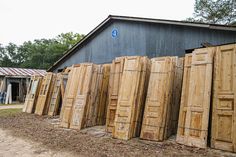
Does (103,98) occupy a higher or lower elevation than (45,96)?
higher

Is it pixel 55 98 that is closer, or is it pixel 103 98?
pixel 103 98

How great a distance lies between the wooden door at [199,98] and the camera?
226 inches

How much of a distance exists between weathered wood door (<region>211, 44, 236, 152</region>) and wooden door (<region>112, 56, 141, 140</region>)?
217 centimetres

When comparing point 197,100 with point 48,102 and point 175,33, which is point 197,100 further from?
point 48,102

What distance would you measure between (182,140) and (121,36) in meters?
8.21

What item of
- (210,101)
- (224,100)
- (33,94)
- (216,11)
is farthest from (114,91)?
(216,11)

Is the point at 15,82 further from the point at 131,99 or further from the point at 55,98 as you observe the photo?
the point at 131,99

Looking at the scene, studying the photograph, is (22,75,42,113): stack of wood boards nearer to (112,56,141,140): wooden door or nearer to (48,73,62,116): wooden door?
(48,73,62,116): wooden door

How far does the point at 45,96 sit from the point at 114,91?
5355 mm

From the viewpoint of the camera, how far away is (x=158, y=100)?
6594 millimetres

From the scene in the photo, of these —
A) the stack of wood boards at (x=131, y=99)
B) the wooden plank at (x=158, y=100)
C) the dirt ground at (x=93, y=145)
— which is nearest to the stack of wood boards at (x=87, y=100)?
the dirt ground at (x=93, y=145)

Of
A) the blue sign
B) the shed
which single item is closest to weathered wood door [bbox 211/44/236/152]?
the blue sign

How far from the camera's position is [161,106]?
21.4ft

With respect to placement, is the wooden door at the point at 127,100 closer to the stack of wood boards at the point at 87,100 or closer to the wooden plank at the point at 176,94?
the wooden plank at the point at 176,94
